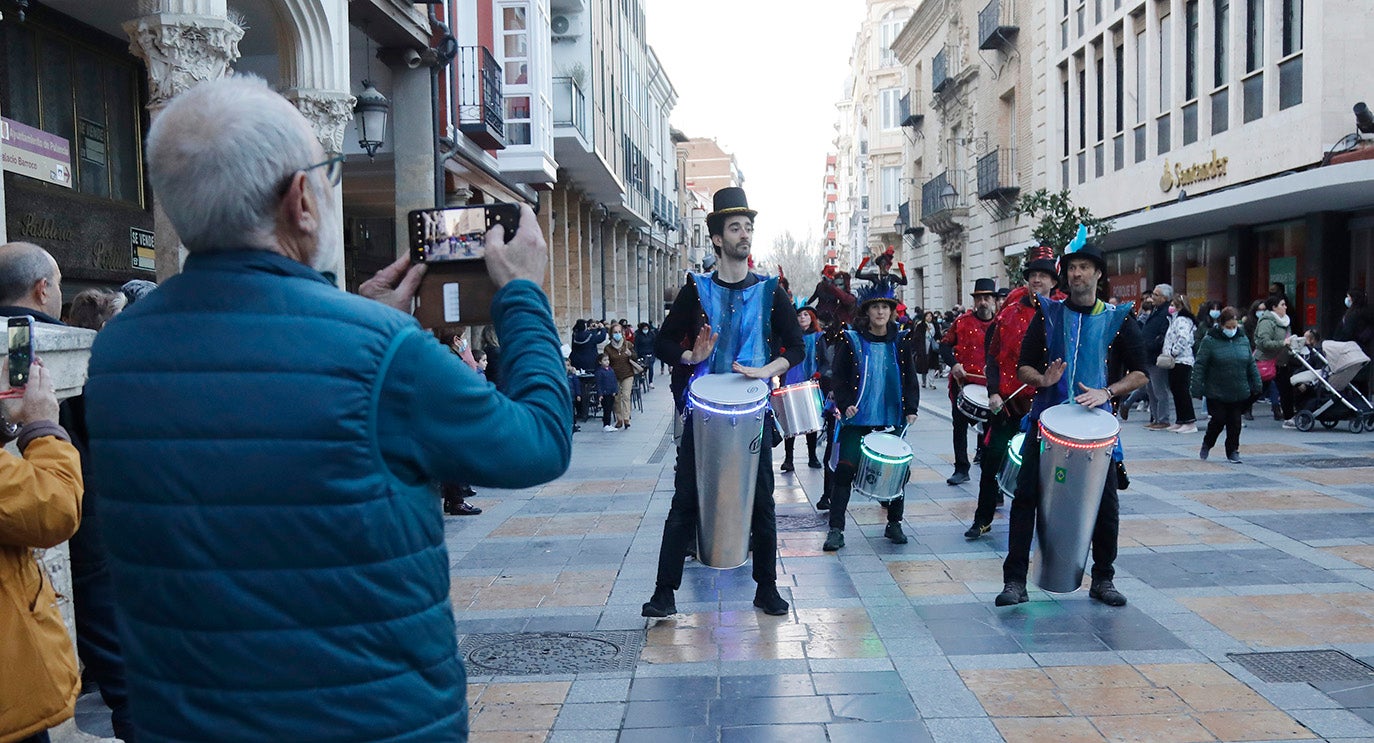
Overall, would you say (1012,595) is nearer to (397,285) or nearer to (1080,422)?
(1080,422)

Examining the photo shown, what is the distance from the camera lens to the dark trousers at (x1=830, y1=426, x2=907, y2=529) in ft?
27.4

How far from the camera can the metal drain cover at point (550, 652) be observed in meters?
5.62

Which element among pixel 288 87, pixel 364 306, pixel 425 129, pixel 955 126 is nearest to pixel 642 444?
pixel 425 129

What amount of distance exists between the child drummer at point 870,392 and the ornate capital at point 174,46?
5.60 m

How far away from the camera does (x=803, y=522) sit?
9.69 metres

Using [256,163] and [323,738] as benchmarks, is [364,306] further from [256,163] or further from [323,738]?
[323,738]

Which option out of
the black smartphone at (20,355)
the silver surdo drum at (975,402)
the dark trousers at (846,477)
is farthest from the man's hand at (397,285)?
the silver surdo drum at (975,402)

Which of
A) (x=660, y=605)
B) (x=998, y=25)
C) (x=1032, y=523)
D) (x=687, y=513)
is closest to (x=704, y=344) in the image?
(x=687, y=513)

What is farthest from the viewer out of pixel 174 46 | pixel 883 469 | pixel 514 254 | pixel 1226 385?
pixel 1226 385

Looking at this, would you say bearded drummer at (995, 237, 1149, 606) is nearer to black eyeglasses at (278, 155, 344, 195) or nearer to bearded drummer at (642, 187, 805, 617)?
bearded drummer at (642, 187, 805, 617)

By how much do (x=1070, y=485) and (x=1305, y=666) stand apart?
4.65ft

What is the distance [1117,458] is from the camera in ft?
21.9

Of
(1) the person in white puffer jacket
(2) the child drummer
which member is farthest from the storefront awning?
(2) the child drummer

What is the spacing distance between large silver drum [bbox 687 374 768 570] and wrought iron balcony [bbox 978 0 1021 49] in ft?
95.8
